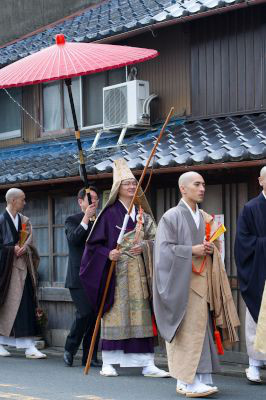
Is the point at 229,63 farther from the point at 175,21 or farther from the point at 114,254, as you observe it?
the point at 114,254

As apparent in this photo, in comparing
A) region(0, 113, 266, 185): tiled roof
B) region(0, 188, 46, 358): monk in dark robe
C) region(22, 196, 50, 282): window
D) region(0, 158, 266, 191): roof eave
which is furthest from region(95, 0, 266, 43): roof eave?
region(0, 188, 46, 358): monk in dark robe

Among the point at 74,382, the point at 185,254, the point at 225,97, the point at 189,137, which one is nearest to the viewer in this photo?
the point at 185,254

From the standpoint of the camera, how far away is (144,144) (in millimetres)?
12305

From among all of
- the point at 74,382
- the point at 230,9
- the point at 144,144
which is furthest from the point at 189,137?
the point at 74,382

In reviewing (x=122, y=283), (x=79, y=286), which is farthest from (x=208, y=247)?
(x=79, y=286)

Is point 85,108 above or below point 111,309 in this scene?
above

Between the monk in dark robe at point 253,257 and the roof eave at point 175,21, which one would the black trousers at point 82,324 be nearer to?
the monk in dark robe at point 253,257

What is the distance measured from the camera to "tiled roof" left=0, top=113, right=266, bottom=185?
34.4 ft

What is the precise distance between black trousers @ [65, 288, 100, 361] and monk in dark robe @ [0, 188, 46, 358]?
138 centimetres

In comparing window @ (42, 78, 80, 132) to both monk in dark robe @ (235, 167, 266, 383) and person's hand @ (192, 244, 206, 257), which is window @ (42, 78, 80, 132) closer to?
monk in dark robe @ (235, 167, 266, 383)

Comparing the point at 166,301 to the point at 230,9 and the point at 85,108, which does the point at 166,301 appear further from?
the point at 85,108

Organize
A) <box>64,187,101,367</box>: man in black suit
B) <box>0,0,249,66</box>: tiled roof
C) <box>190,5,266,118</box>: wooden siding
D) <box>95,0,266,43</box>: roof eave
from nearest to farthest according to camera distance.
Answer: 1. <box>64,187,101,367</box>: man in black suit
2. <box>95,0,266,43</box>: roof eave
3. <box>190,5,266,118</box>: wooden siding
4. <box>0,0,249,66</box>: tiled roof

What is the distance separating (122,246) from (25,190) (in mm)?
4466

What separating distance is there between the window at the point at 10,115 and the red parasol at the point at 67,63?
6.57m
